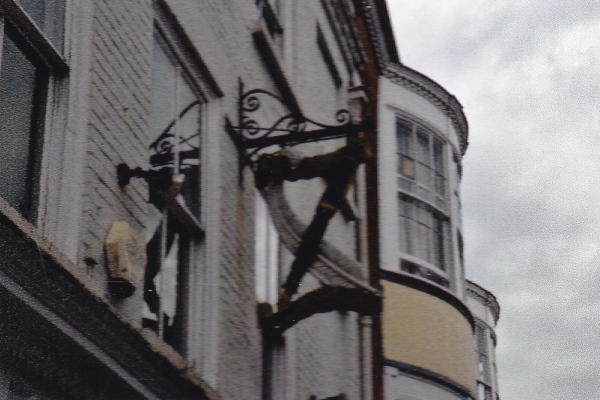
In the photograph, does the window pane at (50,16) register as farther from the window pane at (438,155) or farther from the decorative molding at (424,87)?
the window pane at (438,155)

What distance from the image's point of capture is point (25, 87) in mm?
5828

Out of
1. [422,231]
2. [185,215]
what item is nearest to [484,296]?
[422,231]

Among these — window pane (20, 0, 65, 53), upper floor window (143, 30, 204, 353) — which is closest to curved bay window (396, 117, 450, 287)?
upper floor window (143, 30, 204, 353)

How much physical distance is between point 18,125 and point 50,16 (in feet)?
2.40

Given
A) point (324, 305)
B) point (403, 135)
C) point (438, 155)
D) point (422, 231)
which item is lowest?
point (324, 305)

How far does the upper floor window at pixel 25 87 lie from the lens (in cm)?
555

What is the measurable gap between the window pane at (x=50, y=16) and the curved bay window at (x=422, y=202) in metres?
Result: 9.37

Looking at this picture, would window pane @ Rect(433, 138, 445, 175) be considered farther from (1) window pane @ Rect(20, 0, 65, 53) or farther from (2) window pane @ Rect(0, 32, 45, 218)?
(2) window pane @ Rect(0, 32, 45, 218)

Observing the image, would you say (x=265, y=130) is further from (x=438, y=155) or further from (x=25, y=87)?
(x=438, y=155)

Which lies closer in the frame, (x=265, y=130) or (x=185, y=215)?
(x=185, y=215)

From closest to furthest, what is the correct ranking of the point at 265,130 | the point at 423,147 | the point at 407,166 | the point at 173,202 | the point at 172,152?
the point at 173,202
the point at 172,152
the point at 265,130
the point at 407,166
the point at 423,147

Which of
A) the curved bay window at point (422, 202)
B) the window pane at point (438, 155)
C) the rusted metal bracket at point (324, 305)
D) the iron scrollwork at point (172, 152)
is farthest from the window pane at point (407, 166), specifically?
the iron scrollwork at point (172, 152)

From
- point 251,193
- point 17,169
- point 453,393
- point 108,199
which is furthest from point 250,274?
point 453,393

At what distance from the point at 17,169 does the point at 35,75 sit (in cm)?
59
